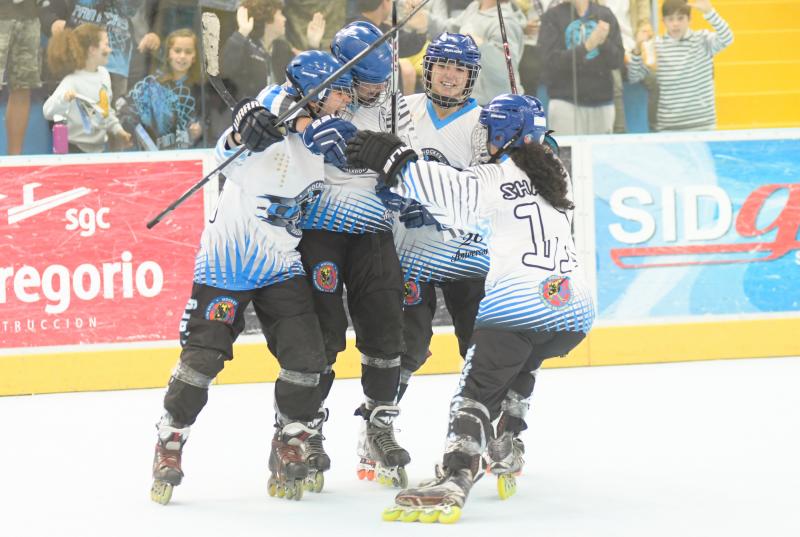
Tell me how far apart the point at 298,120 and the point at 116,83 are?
2.98m

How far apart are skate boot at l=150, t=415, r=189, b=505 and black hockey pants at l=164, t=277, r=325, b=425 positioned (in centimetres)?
4

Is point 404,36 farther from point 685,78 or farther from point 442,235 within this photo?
point 442,235

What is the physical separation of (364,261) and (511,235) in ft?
2.14

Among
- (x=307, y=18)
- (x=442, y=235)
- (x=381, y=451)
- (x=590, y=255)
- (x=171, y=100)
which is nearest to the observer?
(x=381, y=451)

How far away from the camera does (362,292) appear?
165 inches

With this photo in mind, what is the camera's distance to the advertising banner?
6938 millimetres

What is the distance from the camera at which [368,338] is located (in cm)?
420

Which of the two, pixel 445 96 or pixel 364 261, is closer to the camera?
pixel 364 261

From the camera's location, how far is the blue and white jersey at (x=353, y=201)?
4.18m

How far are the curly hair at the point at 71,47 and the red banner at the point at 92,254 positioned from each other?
52 centimetres

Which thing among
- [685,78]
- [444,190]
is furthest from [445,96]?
[685,78]

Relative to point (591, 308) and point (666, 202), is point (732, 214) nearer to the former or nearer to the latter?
point (666, 202)

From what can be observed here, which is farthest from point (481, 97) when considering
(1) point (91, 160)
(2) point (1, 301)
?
(2) point (1, 301)

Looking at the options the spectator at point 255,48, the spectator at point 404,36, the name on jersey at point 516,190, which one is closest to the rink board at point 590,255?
the spectator at point 255,48
